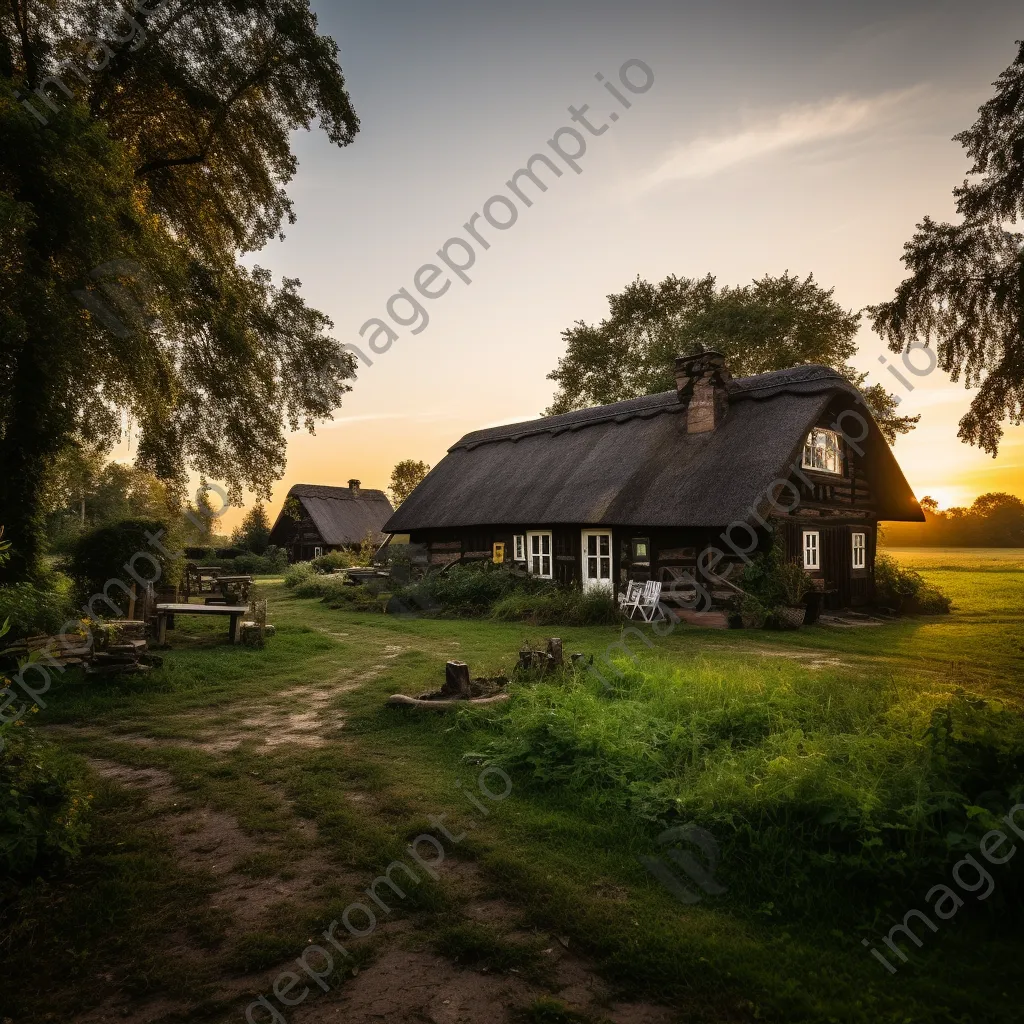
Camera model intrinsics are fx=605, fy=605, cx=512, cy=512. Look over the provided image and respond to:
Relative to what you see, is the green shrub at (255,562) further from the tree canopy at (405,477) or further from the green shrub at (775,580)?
Result: the green shrub at (775,580)

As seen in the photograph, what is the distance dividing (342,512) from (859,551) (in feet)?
107

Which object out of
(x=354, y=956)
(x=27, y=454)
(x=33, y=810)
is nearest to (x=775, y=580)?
(x=354, y=956)

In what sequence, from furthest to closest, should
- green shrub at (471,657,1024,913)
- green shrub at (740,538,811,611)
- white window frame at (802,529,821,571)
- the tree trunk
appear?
white window frame at (802,529,821,571), green shrub at (740,538,811,611), the tree trunk, green shrub at (471,657,1024,913)

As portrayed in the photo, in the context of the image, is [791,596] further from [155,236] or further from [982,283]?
[155,236]

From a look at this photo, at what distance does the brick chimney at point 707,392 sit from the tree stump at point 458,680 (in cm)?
1215

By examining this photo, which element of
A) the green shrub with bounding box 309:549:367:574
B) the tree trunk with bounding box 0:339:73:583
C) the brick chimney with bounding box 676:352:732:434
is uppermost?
the brick chimney with bounding box 676:352:732:434

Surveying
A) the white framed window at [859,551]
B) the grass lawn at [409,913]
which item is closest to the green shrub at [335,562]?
the white framed window at [859,551]

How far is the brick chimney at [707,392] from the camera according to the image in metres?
17.2

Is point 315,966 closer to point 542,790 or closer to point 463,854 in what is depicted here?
point 463,854

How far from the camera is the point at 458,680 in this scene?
7504 millimetres

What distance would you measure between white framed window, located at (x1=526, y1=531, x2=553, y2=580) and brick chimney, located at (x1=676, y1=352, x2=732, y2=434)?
5.43m

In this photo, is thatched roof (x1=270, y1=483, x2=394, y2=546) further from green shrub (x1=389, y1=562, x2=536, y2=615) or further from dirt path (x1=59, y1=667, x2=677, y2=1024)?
dirt path (x1=59, y1=667, x2=677, y2=1024)

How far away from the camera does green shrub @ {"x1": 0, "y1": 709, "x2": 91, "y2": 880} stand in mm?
3697

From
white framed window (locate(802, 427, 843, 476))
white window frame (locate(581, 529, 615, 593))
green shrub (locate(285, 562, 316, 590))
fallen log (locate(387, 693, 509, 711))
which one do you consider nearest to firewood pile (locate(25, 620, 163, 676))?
fallen log (locate(387, 693, 509, 711))
